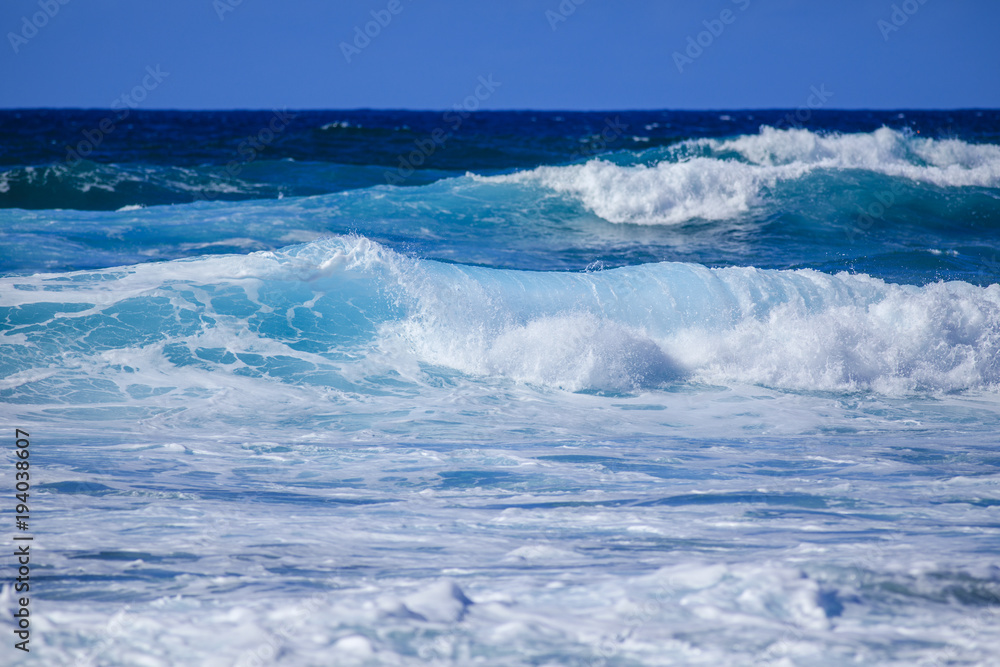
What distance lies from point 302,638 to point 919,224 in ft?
45.2

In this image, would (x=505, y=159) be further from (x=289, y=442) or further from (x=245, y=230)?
(x=289, y=442)

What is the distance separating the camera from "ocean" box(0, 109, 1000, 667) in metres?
2.48

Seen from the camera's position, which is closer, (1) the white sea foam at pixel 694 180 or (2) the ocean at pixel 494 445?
(2) the ocean at pixel 494 445

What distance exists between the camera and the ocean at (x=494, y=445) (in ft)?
8.14

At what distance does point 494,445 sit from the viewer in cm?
489

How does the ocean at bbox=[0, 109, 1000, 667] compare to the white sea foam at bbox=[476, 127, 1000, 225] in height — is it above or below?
below

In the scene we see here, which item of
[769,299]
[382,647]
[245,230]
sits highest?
[245,230]

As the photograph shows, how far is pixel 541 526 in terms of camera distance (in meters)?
3.58

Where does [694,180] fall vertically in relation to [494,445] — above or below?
above

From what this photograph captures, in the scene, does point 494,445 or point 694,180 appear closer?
point 494,445

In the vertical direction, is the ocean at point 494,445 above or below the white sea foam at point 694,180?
below

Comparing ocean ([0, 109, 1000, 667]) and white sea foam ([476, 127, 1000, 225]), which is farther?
white sea foam ([476, 127, 1000, 225])

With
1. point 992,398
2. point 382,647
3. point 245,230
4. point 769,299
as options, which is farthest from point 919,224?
point 382,647

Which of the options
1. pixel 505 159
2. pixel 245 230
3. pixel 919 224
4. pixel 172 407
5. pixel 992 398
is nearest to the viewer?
pixel 172 407
